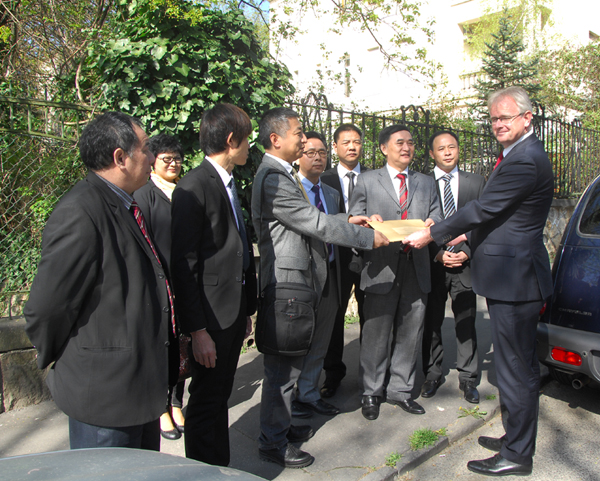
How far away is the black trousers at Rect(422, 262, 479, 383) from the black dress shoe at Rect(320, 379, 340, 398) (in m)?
0.82

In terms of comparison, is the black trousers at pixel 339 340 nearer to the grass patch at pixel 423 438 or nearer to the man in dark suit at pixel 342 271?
the man in dark suit at pixel 342 271

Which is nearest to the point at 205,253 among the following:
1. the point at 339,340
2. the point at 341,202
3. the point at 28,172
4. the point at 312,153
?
the point at 312,153

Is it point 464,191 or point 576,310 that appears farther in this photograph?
point 464,191

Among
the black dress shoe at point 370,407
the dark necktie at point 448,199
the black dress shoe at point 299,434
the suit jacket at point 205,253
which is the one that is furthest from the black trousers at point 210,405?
the dark necktie at point 448,199

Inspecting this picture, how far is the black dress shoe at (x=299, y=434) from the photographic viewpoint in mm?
3189

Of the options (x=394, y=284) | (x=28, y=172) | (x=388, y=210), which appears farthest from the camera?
(x=28, y=172)

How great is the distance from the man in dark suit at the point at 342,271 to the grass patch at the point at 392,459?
983 mm

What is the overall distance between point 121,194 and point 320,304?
1660 mm

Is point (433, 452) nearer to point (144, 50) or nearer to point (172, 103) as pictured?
point (172, 103)

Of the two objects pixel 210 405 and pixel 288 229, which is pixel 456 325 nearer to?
pixel 288 229

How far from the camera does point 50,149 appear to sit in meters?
4.20

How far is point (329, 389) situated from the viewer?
3934 mm

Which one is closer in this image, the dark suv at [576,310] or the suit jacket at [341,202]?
the dark suv at [576,310]

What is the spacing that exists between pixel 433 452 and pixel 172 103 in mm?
3610
